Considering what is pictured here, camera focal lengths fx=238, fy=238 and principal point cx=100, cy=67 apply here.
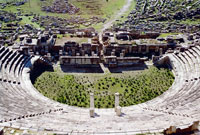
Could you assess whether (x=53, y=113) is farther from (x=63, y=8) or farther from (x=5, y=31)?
(x=63, y=8)

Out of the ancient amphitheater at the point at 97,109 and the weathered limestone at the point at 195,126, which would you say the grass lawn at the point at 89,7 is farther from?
the weathered limestone at the point at 195,126

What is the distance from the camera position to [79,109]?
25.5 metres

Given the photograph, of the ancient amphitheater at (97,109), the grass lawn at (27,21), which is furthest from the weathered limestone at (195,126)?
the grass lawn at (27,21)

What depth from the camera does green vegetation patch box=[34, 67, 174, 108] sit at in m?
28.4

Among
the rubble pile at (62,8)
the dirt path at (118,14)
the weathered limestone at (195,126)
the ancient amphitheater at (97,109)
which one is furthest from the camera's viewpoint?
the rubble pile at (62,8)

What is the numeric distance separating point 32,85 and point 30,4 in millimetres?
62646

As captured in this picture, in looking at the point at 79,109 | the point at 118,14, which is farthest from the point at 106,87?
the point at 118,14

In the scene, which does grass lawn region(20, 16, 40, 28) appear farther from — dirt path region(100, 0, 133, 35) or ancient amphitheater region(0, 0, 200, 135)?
dirt path region(100, 0, 133, 35)

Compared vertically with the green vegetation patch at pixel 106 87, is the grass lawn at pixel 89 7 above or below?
above

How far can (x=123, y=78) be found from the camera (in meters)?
33.7

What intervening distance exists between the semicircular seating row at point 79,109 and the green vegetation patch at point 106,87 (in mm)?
1443

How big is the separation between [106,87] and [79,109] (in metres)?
6.80

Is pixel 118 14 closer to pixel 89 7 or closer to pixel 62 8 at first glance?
pixel 89 7

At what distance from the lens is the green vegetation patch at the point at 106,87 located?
28406 mm
